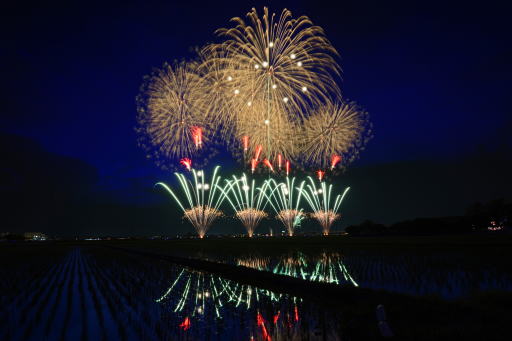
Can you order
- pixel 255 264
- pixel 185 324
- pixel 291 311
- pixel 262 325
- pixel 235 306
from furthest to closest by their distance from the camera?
pixel 255 264 < pixel 235 306 < pixel 291 311 < pixel 185 324 < pixel 262 325

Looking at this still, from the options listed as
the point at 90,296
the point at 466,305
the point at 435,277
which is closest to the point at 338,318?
the point at 466,305

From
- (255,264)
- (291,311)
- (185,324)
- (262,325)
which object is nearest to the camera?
(262,325)

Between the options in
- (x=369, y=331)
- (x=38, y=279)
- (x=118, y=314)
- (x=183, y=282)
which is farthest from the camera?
(x=38, y=279)

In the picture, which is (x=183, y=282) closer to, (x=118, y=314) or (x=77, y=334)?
(x=118, y=314)

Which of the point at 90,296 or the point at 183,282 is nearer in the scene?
the point at 90,296

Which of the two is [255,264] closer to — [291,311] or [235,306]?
[235,306]

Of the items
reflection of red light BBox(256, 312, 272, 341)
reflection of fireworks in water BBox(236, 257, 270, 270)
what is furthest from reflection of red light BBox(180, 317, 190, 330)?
reflection of fireworks in water BBox(236, 257, 270, 270)

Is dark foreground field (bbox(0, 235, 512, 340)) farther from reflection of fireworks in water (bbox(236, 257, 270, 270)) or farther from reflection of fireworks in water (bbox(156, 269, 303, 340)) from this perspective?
reflection of fireworks in water (bbox(236, 257, 270, 270))

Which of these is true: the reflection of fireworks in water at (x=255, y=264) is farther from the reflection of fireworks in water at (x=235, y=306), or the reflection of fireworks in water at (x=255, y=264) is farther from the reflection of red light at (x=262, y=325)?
the reflection of red light at (x=262, y=325)

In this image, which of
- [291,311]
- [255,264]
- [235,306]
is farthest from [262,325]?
[255,264]

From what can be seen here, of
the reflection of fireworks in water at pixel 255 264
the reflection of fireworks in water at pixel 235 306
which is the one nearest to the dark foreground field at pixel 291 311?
the reflection of fireworks in water at pixel 235 306

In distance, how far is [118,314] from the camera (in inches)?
433

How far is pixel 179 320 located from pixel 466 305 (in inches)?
295

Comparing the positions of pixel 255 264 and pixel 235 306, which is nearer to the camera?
pixel 235 306
